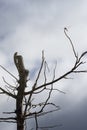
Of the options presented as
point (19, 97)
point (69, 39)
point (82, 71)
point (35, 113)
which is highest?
point (69, 39)

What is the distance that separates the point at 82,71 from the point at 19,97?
159 cm

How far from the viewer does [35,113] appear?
4.65 m

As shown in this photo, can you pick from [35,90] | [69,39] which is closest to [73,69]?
[69,39]

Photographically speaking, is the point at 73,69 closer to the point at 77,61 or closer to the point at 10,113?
the point at 77,61

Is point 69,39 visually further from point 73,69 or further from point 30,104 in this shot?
point 30,104

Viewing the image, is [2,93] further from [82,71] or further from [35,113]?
[82,71]

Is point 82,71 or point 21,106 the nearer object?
point 21,106

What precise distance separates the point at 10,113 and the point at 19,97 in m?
0.41

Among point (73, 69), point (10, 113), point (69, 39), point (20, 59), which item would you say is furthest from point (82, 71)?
point (10, 113)

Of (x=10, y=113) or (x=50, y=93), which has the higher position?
(x=50, y=93)

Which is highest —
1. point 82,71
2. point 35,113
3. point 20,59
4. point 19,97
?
point 20,59

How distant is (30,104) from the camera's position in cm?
486

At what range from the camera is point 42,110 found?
4641 mm

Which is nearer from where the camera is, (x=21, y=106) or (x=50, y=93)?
(x=21, y=106)
